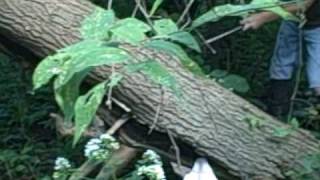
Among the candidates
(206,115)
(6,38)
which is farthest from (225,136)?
(6,38)

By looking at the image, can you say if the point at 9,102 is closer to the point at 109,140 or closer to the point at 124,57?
the point at 109,140

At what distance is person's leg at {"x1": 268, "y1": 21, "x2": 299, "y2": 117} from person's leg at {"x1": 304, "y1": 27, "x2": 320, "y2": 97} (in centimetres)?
12

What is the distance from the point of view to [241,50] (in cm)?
651

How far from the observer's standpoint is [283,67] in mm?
5613

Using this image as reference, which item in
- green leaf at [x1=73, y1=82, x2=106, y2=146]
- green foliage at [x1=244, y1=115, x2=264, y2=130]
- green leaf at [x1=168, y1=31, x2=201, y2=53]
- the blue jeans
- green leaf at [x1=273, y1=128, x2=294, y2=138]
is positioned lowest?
green leaf at [x1=273, y1=128, x2=294, y2=138]

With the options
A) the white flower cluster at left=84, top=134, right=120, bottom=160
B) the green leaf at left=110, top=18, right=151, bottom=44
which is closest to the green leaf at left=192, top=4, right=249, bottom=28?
the green leaf at left=110, top=18, right=151, bottom=44

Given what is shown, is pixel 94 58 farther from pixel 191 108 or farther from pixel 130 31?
pixel 191 108

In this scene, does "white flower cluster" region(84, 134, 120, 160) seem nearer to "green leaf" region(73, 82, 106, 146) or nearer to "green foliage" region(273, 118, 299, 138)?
"green foliage" region(273, 118, 299, 138)

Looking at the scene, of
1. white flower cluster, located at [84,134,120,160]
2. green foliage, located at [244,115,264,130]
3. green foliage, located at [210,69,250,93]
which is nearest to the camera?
white flower cluster, located at [84,134,120,160]

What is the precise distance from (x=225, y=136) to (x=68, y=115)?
1820 mm

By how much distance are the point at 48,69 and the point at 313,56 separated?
3393mm

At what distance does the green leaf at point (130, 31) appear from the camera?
2109 millimetres

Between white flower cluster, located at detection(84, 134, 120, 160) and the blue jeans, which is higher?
the blue jeans

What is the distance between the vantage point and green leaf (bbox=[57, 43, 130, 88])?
1964 millimetres
